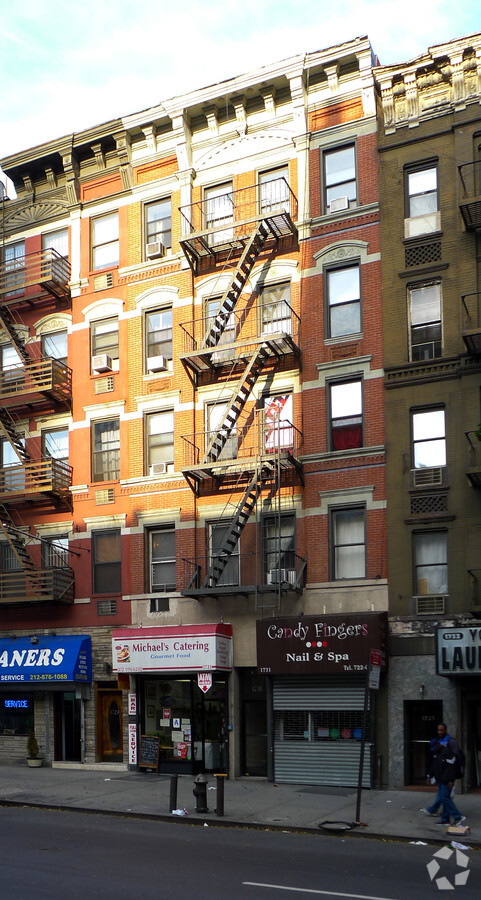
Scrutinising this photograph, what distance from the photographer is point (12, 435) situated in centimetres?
3119

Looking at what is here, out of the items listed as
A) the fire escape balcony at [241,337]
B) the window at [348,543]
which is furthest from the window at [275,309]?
the window at [348,543]

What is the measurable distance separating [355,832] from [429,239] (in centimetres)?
1481

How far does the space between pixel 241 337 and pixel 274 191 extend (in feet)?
14.4

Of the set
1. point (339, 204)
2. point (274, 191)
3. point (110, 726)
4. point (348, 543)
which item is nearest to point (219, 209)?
point (274, 191)

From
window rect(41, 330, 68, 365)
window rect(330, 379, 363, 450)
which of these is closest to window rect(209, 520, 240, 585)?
window rect(330, 379, 363, 450)

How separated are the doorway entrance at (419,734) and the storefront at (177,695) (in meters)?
5.09

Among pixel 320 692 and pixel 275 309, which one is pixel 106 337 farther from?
pixel 320 692

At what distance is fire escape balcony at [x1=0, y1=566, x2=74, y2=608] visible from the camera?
28.9 m

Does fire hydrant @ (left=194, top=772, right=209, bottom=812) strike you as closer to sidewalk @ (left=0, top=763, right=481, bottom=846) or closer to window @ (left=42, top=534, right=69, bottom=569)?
sidewalk @ (left=0, top=763, right=481, bottom=846)

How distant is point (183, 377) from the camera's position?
28.6m

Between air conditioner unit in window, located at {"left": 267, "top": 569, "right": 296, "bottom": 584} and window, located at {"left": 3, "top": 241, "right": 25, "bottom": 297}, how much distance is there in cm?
1246

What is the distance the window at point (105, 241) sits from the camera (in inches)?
1221

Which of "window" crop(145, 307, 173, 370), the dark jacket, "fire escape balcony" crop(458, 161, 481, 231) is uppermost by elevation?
"fire escape balcony" crop(458, 161, 481, 231)

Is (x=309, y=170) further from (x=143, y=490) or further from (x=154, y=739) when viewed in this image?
(x=154, y=739)
